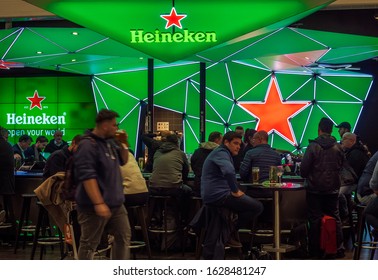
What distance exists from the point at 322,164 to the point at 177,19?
2.59 metres

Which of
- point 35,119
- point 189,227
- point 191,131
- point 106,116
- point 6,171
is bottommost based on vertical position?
point 189,227

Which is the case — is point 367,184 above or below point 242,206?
above

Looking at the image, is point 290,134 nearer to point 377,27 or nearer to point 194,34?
point 377,27

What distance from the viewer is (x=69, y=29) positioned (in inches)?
361

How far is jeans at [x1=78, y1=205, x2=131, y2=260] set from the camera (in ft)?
15.2

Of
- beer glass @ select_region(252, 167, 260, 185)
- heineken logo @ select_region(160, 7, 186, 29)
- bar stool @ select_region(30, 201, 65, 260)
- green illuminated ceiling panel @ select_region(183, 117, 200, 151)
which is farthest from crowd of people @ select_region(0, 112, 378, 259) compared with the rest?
green illuminated ceiling panel @ select_region(183, 117, 200, 151)

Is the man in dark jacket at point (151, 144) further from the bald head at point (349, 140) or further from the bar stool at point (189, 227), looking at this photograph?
the bald head at point (349, 140)

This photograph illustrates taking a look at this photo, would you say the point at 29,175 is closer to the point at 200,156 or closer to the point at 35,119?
the point at 200,156

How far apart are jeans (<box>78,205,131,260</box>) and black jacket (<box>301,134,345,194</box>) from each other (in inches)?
102

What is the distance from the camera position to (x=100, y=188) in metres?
4.62

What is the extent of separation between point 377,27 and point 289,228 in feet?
10.7

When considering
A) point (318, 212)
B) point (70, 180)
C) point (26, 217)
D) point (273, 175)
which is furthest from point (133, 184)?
point (318, 212)
